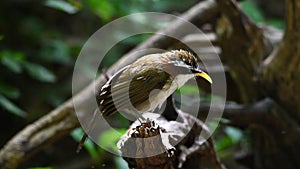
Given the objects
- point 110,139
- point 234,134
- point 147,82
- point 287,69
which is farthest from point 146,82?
point 234,134

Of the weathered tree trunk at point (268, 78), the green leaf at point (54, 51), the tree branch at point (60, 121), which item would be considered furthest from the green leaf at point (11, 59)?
the weathered tree trunk at point (268, 78)

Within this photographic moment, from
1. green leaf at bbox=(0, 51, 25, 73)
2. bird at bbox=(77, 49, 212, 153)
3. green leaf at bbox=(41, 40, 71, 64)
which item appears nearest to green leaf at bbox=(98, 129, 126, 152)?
green leaf at bbox=(0, 51, 25, 73)

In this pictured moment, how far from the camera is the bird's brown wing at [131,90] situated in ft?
2.30

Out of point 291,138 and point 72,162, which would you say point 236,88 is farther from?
point 72,162

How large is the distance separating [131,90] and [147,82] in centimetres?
3

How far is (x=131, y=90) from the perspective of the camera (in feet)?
2.32

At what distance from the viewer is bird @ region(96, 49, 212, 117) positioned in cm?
70

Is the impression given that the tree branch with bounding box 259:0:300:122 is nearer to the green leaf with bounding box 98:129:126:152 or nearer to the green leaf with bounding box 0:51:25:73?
the green leaf with bounding box 98:129:126:152

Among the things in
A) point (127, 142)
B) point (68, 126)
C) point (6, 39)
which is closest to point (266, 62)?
point (68, 126)

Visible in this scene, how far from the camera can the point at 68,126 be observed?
4.88 ft

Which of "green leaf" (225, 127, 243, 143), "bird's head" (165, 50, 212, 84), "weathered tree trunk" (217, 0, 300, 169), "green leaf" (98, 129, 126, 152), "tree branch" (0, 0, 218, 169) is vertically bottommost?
"green leaf" (225, 127, 243, 143)

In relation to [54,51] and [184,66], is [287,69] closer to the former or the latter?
[184,66]

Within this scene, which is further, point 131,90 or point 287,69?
point 287,69

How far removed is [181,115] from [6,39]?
1.33 m
